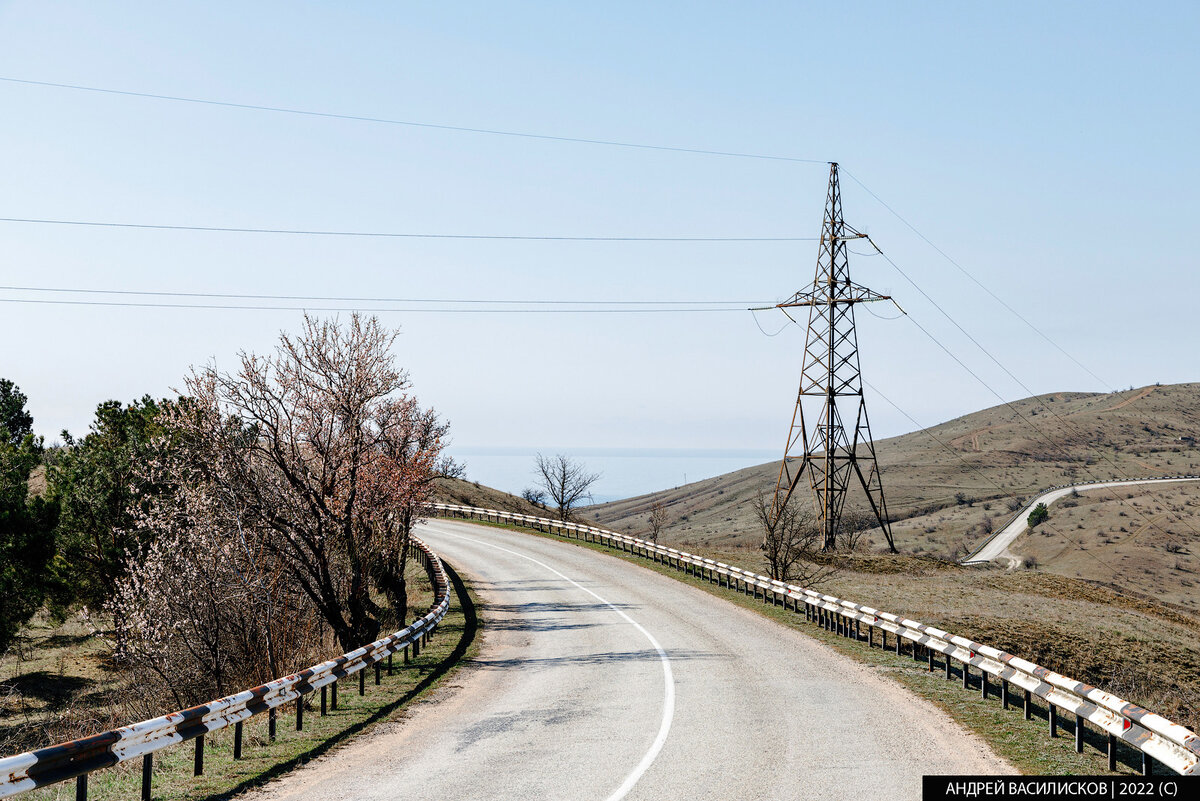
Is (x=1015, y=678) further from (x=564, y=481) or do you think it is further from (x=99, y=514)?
(x=564, y=481)

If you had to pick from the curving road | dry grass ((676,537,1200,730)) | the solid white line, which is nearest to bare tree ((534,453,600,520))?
dry grass ((676,537,1200,730))

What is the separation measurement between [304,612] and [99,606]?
1885cm

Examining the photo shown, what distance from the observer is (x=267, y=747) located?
1248 centimetres

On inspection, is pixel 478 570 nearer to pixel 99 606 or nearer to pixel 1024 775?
pixel 99 606

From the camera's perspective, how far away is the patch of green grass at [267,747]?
10.4 metres

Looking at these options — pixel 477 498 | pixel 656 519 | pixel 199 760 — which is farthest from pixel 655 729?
pixel 656 519

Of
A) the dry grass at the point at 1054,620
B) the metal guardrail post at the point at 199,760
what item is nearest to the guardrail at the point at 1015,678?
the dry grass at the point at 1054,620

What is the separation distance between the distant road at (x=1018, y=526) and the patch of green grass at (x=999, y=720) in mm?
47226

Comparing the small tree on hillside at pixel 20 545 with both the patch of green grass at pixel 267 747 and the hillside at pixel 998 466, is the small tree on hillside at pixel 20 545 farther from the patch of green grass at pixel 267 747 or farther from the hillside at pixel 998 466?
the hillside at pixel 998 466

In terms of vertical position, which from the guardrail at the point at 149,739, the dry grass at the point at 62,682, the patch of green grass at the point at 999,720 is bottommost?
the dry grass at the point at 62,682

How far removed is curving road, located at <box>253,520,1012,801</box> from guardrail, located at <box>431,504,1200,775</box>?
1.44 m

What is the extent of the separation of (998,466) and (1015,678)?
489ft

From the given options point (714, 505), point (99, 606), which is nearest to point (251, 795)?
point (99, 606)

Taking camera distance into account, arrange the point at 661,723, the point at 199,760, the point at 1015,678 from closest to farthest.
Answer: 1. the point at 199,760
2. the point at 661,723
3. the point at 1015,678
